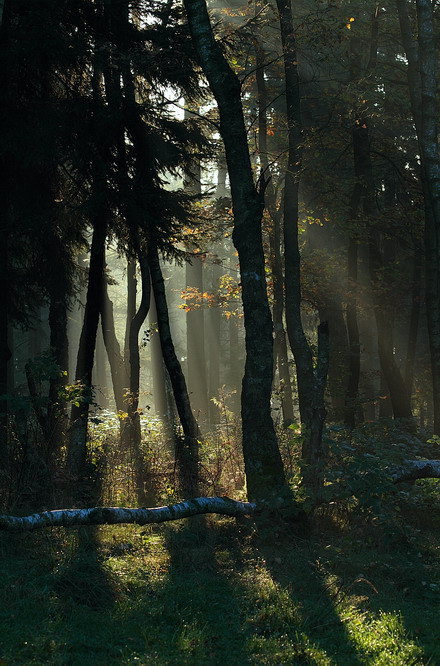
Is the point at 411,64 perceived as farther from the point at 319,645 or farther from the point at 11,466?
the point at 319,645

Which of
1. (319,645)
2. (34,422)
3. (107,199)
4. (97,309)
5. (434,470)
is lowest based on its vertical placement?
(319,645)

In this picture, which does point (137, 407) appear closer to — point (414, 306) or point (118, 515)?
point (118, 515)

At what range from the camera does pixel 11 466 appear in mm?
9938

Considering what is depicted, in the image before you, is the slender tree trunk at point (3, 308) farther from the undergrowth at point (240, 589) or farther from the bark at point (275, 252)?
the bark at point (275, 252)

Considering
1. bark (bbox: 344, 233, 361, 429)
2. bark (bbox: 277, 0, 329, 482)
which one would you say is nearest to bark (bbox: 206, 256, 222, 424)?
bark (bbox: 344, 233, 361, 429)

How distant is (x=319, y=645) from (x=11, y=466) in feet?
18.9

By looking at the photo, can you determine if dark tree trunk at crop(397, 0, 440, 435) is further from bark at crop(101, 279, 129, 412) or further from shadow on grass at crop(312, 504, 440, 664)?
bark at crop(101, 279, 129, 412)

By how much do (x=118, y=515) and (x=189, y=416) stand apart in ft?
22.2

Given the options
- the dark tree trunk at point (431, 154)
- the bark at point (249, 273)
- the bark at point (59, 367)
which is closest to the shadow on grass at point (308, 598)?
the bark at point (249, 273)

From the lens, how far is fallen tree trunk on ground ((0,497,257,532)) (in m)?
7.29

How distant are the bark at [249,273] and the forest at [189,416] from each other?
0.03 meters

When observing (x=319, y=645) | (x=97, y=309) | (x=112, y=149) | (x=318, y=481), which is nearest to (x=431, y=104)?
(x=112, y=149)

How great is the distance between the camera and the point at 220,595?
6.62m

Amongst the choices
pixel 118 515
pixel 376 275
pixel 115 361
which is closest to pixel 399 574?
pixel 118 515
